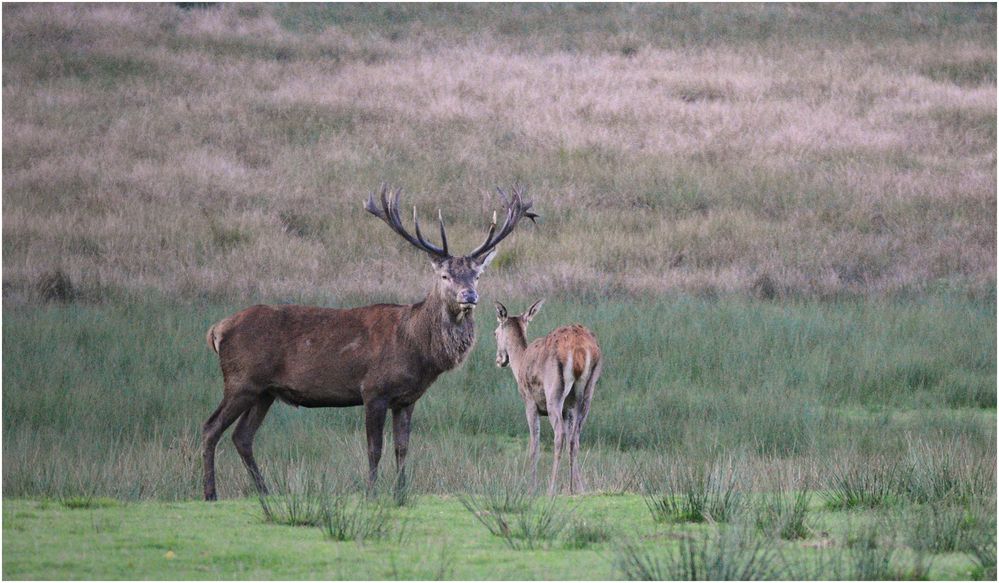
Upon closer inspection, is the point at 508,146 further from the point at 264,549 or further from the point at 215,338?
the point at 264,549

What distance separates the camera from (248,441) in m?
10.6

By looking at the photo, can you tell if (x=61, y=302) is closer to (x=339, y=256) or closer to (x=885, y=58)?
(x=339, y=256)

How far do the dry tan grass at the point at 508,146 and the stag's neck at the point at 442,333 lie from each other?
8.26 metres

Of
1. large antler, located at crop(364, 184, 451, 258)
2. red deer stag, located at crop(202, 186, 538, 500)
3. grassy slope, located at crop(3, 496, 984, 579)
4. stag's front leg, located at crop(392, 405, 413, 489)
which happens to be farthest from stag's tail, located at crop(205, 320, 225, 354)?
grassy slope, located at crop(3, 496, 984, 579)

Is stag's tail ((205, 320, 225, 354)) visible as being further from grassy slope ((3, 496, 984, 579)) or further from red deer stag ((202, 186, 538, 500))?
grassy slope ((3, 496, 984, 579))

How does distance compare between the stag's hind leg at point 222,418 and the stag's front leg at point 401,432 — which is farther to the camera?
the stag's front leg at point 401,432

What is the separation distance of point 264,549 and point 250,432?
351 cm

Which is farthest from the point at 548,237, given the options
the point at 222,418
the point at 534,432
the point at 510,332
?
the point at 222,418

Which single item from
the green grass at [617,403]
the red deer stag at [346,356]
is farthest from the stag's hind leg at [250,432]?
the green grass at [617,403]

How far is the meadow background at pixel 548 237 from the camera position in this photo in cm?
1023

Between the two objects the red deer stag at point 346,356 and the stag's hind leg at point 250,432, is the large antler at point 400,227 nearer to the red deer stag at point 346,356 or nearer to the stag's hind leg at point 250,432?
the red deer stag at point 346,356

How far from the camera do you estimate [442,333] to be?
1073 cm

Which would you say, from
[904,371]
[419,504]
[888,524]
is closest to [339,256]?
[904,371]

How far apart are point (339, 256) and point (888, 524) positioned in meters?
15.7
